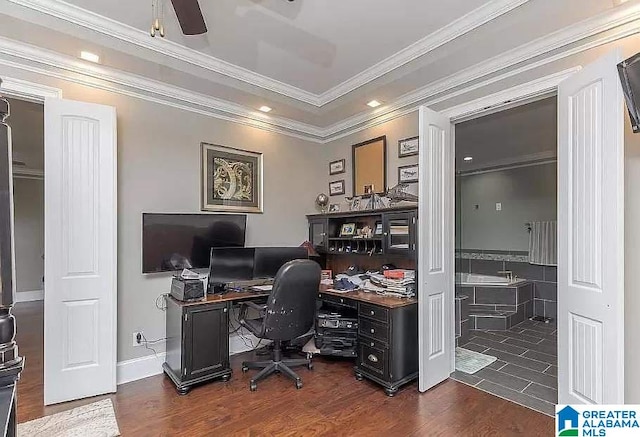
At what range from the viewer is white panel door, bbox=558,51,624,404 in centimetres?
198

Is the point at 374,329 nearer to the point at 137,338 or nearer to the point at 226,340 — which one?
the point at 226,340

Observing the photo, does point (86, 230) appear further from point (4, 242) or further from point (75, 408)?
point (4, 242)

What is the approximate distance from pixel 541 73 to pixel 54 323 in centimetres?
421

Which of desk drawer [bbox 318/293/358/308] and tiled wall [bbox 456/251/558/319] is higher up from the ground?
desk drawer [bbox 318/293/358/308]

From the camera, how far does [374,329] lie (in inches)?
119

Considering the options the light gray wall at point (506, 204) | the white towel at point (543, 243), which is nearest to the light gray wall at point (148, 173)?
the white towel at point (543, 243)

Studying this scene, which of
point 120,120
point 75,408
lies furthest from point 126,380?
point 120,120

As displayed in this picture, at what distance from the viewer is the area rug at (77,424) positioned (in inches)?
89.9

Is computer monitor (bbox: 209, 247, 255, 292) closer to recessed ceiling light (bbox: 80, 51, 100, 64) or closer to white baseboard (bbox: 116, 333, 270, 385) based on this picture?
white baseboard (bbox: 116, 333, 270, 385)

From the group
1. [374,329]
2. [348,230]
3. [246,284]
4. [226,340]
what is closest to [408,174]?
[348,230]

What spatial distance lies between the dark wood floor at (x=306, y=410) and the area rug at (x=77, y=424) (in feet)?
0.24

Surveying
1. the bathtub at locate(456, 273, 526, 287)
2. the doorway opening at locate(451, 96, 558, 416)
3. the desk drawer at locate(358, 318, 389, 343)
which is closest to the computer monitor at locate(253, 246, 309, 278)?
the desk drawer at locate(358, 318, 389, 343)

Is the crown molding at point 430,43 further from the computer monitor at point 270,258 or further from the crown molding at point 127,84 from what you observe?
the computer monitor at point 270,258

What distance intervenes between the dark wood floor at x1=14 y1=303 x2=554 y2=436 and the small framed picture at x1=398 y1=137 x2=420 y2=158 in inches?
85.5
